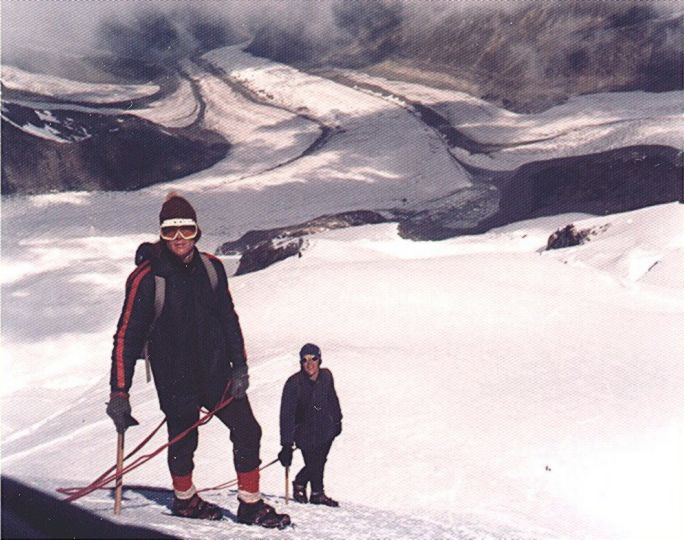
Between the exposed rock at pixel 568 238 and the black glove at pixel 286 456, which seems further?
the exposed rock at pixel 568 238

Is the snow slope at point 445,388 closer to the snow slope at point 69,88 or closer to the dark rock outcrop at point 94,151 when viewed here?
the dark rock outcrop at point 94,151

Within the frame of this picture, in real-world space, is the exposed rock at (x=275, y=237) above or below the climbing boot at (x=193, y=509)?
above

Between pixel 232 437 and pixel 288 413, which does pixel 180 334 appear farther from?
pixel 288 413

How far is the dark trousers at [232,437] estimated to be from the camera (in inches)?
147

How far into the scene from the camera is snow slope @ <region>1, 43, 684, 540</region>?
19.3ft

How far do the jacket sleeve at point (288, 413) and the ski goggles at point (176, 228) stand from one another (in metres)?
1.68

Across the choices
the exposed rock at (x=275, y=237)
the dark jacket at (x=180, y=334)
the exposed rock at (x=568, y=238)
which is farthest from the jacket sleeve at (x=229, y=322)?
the exposed rock at (x=568, y=238)

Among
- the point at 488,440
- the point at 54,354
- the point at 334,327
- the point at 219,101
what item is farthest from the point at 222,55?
the point at 488,440

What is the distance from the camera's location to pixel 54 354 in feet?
56.4

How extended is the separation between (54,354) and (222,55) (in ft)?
176

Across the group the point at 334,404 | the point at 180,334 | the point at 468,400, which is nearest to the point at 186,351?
the point at 180,334

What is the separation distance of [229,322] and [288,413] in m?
1.32

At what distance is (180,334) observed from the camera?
11.8ft

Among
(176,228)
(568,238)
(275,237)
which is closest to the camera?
(176,228)
